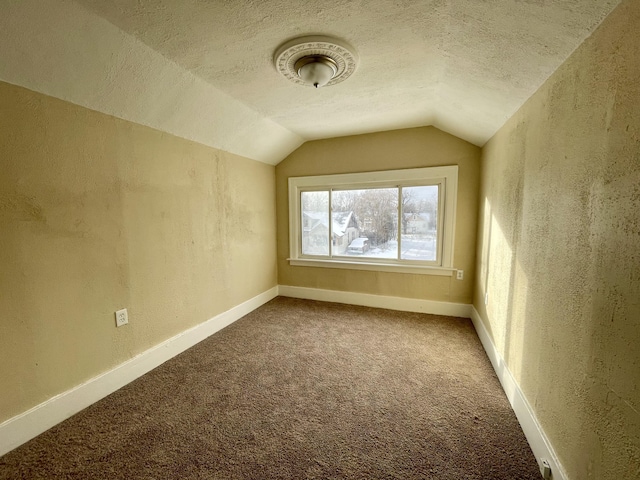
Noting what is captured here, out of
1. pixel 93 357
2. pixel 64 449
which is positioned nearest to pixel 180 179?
pixel 93 357

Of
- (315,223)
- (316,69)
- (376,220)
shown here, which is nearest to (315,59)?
(316,69)

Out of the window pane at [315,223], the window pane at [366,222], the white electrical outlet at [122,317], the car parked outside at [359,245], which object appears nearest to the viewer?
the white electrical outlet at [122,317]

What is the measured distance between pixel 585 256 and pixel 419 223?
222 cm

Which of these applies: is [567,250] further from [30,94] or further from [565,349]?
[30,94]

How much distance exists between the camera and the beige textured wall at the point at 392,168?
2.99 m

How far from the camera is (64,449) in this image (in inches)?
55.6

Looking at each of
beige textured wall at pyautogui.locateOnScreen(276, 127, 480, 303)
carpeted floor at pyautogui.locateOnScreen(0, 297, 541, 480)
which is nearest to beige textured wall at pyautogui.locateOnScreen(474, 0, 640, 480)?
carpeted floor at pyautogui.locateOnScreen(0, 297, 541, 480)

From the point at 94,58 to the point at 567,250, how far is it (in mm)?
2603

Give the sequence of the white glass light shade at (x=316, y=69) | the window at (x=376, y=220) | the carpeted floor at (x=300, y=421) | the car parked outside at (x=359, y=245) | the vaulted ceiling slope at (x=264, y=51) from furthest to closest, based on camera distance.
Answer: the car parked outside at (x=359, y=245) < the window at (x=376, y=220) < the white glass light shade at (x=316, y=69) < the carpeted floor at (x=300, y=421) < the vaulted ceiling slope at (x=264, y=51)

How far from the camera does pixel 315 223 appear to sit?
12.4ft

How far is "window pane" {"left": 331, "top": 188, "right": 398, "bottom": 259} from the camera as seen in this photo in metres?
3.37

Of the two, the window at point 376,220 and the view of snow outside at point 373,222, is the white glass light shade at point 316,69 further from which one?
the view of snow outside at point 373,222

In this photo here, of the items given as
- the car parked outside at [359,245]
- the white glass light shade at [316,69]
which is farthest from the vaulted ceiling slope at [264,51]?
the car parked outside at [359,245]

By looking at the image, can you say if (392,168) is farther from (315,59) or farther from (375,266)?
(315,59)
